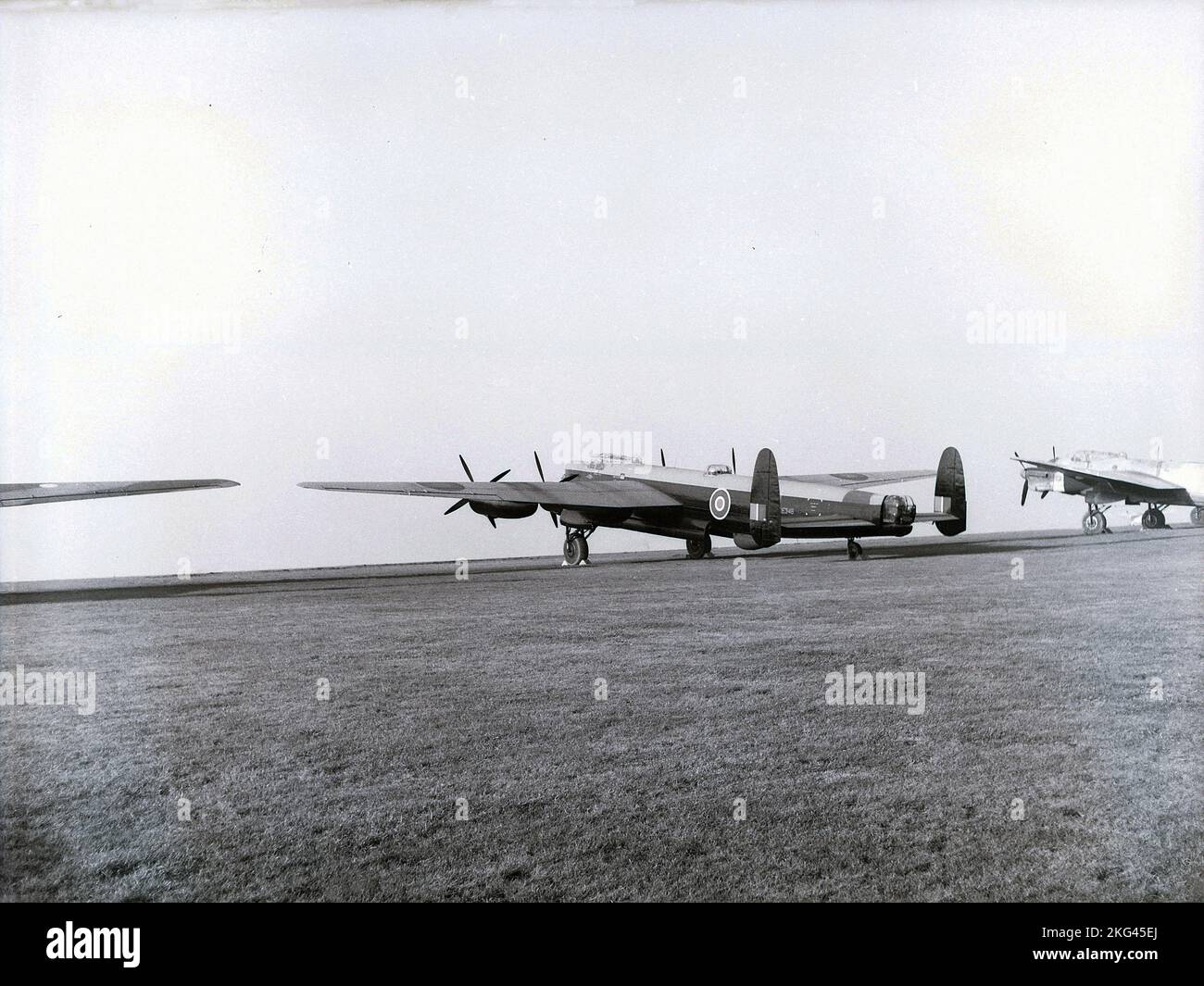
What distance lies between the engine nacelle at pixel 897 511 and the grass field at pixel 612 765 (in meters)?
9.67

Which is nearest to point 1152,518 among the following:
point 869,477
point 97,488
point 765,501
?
point 869,477

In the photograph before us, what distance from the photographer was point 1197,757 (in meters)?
8.59

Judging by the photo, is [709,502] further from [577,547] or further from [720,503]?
[577,547]

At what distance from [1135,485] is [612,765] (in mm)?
34032

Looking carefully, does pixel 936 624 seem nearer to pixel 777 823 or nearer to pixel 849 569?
pixel 777 823

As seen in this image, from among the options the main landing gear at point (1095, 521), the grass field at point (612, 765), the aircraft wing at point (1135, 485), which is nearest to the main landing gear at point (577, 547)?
the grass field at point (612, 765)

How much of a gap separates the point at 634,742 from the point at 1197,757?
544 centimetres

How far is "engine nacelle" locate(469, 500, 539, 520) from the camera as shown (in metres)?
25.4

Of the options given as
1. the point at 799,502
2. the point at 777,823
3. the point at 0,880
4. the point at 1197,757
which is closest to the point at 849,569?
the point at 799,502

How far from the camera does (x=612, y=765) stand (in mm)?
8219

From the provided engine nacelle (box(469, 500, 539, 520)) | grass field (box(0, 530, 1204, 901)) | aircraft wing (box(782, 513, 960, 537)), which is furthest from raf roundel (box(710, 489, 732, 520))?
grass field (box(0, 530, 1204, 901))

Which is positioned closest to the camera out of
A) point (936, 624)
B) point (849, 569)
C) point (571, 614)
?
point (936, 624)

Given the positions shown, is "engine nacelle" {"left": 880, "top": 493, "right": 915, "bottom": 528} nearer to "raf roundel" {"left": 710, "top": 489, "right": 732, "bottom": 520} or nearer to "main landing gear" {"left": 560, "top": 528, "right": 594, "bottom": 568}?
"raf roundel" {"left": 710, "top": 489, "right": 732, "bottom": 520}

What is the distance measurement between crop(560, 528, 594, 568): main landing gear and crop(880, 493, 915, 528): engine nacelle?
8.66m
